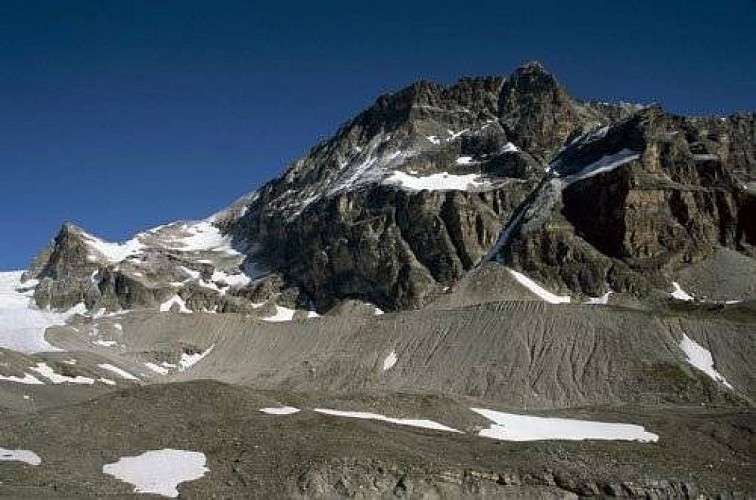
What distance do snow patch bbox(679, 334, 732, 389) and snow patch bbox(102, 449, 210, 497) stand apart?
78.1 meters

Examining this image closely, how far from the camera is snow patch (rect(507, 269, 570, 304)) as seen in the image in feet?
497

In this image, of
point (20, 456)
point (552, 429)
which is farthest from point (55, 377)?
point (20, 456)

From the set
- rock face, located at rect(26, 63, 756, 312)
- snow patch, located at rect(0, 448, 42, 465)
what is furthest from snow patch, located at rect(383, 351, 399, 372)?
snow patch, located at rect(0, 448, 42, 465)

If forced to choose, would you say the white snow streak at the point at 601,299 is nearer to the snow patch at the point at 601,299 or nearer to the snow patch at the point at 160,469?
the snow patch at the point at 601,299

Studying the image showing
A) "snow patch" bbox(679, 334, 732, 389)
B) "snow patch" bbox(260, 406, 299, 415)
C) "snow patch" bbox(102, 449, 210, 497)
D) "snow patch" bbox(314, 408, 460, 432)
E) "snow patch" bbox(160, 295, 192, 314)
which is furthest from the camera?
"snow patch" bbox(160, 295, 192, 314)

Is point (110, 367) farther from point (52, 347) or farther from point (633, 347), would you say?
point (633, 347)

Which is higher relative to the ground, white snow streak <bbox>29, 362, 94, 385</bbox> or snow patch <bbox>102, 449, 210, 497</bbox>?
snow patch <bbox>102, 449, 210, 497</bbox>

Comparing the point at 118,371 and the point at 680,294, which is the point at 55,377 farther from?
the point at 680,294

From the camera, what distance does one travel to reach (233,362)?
145750 millimetres

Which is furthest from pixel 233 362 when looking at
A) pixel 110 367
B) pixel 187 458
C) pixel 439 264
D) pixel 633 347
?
pixel 187 458

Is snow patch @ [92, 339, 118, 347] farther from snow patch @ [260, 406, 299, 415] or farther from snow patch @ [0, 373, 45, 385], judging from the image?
snow patch @ [260, 406, 299, 415]

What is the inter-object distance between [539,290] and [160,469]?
123053 millimetres

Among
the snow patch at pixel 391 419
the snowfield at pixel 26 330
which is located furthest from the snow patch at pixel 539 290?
the snow patch at pixel 391 419

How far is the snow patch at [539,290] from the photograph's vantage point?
497 ft
